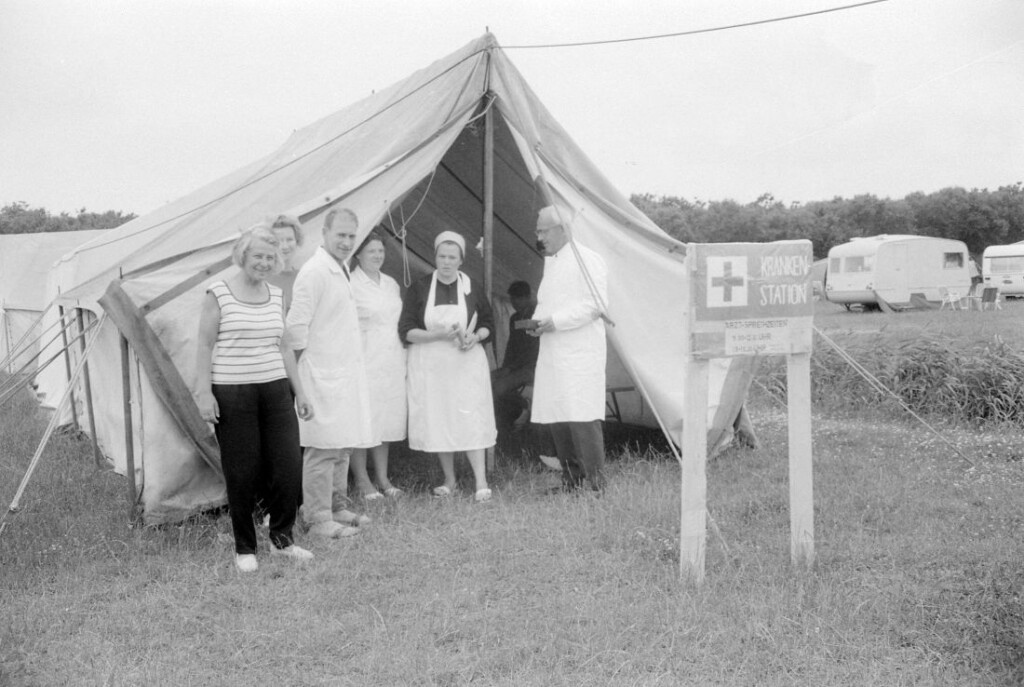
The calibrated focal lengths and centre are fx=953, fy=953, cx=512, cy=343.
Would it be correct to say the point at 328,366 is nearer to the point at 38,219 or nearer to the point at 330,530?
the point at 330,530

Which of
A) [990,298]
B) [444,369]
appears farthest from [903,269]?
[444,369]

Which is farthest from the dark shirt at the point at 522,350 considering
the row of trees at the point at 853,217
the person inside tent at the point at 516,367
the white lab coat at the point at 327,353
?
the row of trees at the point at 853,217

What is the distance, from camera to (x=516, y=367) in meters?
6.72

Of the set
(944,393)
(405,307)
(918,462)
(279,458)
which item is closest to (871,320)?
(944,393)

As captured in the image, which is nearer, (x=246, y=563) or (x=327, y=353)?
(x=246, y=563)

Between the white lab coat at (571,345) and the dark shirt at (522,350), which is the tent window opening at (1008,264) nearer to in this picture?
the dark shirt at (522,350)

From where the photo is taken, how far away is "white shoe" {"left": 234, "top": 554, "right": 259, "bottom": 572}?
157 inches

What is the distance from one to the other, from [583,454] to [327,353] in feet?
5.04

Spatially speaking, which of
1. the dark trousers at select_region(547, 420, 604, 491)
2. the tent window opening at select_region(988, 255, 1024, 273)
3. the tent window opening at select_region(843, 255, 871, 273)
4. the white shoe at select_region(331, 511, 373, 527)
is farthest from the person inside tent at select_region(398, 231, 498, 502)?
the tent window opening at select_region(988, 255, 1024, 273)

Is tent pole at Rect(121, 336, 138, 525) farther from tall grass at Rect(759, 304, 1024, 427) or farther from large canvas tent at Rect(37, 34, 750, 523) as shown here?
tall grass at Rect(759, 304, 1024, 427)

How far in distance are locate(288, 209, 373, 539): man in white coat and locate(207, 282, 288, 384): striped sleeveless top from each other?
1.27 ft

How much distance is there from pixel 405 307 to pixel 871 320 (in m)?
15.9

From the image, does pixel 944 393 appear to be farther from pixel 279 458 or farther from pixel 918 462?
pixel 279 458

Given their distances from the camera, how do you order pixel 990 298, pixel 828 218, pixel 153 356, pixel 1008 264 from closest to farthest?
1. pixel 153 356
2. pixel 990 298
3. pixel 1008 264
4. pixel 828 218
